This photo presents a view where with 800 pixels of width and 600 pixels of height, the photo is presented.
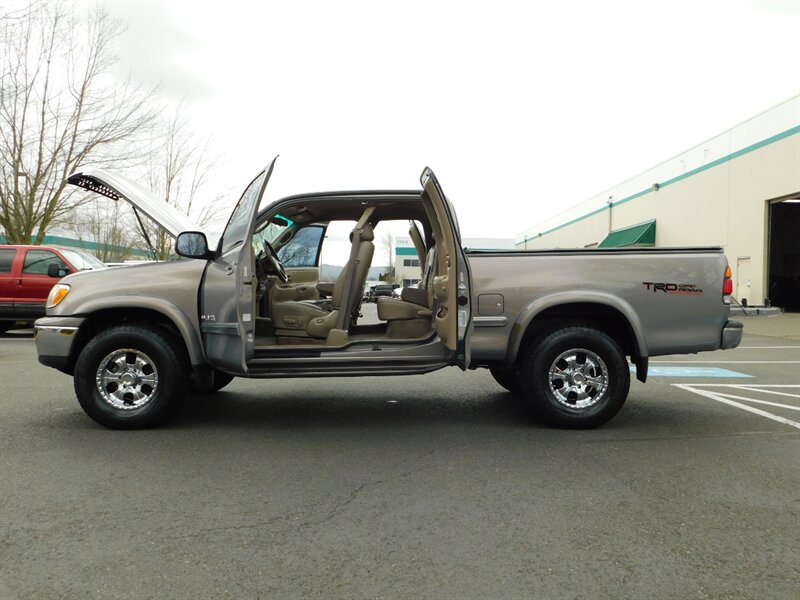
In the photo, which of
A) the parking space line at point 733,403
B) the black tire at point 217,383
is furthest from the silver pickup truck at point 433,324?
the black tire at point 217,383

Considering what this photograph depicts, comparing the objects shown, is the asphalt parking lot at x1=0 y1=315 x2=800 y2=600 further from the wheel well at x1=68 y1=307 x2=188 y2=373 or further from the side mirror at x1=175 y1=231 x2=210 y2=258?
the side mirror at x1=175 y1=231 x2=210 y2=258

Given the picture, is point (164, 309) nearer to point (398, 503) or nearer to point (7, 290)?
point (398, 503)

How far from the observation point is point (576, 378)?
533 centimetres

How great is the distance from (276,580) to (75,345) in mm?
3570

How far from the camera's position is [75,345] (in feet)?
17.6

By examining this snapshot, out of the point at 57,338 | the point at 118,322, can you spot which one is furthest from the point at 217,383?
Answer: the point at 57,338

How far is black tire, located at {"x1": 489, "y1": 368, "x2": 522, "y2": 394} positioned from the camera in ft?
22.1

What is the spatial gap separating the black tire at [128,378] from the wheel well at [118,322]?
0.50 feet

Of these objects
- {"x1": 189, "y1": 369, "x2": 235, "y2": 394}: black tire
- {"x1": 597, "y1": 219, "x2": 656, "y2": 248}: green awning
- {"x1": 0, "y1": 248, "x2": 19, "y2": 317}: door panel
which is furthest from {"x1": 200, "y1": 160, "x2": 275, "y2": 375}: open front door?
{"x1": 597, "y1": 219, "x2": 656, "y2": 248}: green awning

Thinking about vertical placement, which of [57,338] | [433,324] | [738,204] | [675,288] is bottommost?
[57,338]

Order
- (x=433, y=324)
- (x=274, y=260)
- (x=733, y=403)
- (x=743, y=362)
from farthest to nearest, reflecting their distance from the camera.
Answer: (x=743, y=362) → (x=733, y=403) → (x=274, y=260) → (x=433, y=324)

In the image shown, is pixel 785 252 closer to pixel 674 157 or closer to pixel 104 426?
pixel 674 157

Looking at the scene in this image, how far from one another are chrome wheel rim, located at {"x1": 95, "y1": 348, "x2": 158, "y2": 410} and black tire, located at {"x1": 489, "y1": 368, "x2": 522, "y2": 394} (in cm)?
339

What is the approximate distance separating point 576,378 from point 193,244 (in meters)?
3.37
